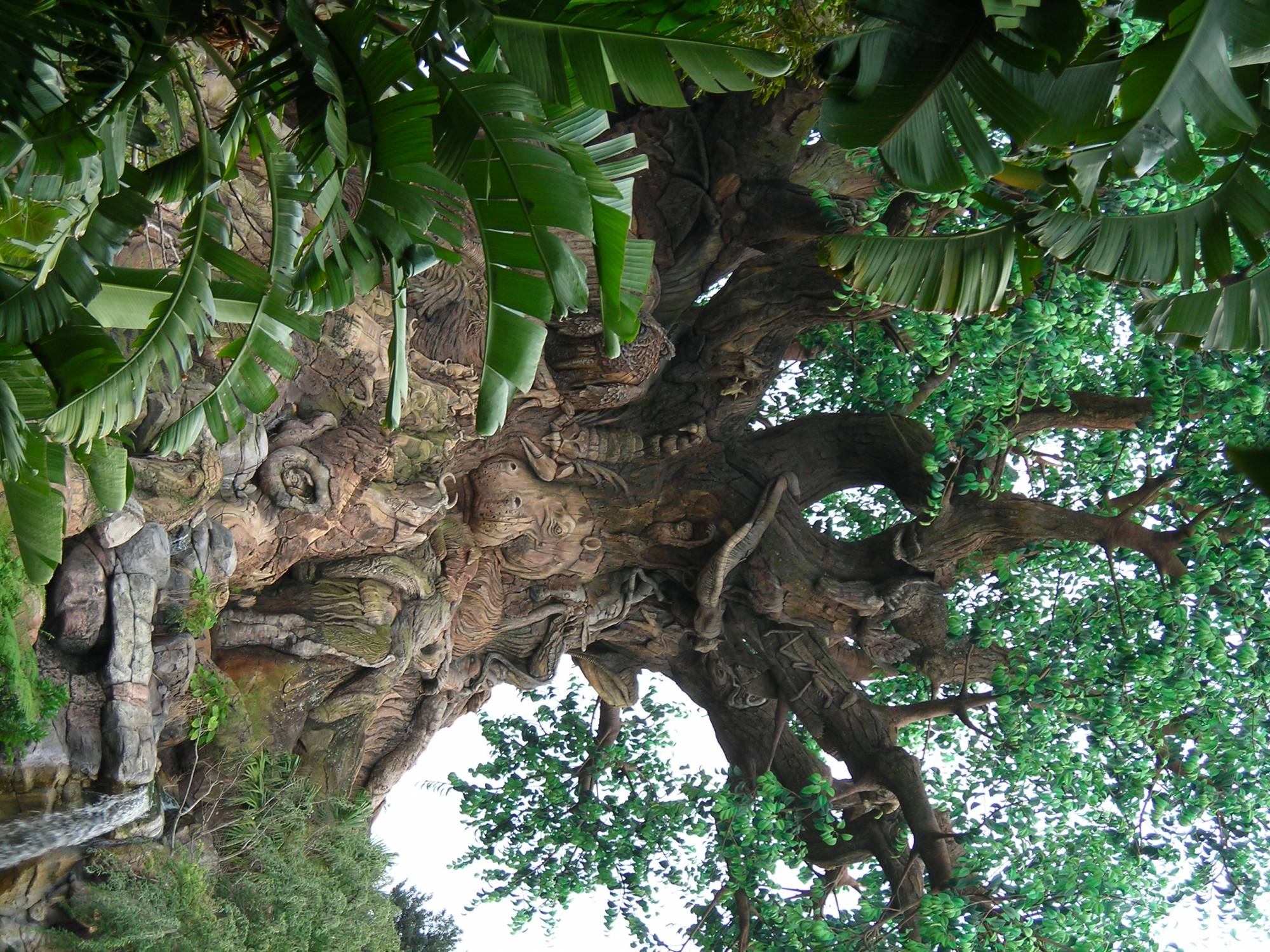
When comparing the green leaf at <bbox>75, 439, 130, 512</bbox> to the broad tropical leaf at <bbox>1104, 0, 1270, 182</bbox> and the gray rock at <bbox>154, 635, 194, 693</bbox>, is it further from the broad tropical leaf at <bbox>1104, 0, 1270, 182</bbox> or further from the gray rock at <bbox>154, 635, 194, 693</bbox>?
the broad tropical leaf at <bbox>1104, 0, 1270, 182</bbox>

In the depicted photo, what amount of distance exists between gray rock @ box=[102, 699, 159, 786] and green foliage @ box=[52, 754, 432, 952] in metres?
0.41

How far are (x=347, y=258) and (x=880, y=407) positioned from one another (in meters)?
5.91

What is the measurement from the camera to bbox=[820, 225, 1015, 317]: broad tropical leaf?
12.2ft

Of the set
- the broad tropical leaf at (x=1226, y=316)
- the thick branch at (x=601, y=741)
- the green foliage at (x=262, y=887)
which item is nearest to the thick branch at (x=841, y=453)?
the thick branch at (x=601, y=741)

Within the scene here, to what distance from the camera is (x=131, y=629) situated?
5.01 metres

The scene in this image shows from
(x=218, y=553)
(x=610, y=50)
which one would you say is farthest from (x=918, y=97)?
(x=218, y=553)

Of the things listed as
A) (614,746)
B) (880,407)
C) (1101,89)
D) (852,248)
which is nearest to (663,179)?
(880,407)

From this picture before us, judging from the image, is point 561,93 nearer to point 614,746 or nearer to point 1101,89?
point 1101,89

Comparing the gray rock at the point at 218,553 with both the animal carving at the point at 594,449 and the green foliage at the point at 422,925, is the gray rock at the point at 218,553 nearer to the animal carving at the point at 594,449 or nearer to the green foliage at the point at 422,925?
the animal carving at the point at 594,449

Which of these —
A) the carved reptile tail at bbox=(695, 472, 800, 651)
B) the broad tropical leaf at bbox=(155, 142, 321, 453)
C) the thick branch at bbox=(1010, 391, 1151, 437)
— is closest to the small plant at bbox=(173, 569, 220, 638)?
the broad tropical leaf at bbox=(155, 142, 321, 453)

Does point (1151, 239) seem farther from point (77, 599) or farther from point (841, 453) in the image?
point (77, 599)

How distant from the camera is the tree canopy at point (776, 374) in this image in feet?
8.89

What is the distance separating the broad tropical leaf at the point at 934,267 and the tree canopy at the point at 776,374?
18 millimetres

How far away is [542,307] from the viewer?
2.90 m
